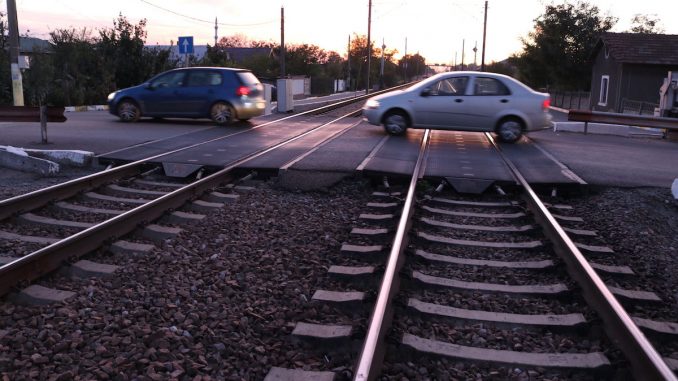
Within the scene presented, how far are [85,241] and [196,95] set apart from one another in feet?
40.3

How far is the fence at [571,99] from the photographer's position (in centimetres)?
4341

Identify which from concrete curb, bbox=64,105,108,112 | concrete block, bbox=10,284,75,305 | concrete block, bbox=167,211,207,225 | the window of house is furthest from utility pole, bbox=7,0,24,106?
the window of house

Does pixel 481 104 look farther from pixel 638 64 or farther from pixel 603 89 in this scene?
pixel 603 89

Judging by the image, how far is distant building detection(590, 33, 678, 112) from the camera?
3409 cm

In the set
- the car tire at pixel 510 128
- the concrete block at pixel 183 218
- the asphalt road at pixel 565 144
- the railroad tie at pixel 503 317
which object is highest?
the car tire at pixel 510 128

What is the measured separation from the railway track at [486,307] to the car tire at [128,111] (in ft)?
41.0

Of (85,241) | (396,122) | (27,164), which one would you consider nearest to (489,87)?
(396,122)

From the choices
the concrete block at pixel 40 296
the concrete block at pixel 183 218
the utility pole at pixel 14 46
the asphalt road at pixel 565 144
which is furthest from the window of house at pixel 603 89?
the concrete block at pixel 40 296

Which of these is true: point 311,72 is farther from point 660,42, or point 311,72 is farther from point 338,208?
point 338,208

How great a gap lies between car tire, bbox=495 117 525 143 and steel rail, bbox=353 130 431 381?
9043mm

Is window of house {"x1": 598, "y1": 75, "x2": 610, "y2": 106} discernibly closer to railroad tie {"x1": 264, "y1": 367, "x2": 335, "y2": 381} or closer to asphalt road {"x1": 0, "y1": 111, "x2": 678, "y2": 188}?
asphalt road {"x1": 0, "y1": 111, "x2": 678, "y2": 188}

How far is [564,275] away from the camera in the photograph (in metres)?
5.70

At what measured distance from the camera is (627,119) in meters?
19.0

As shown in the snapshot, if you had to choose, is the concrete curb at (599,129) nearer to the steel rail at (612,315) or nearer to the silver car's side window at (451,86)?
the silver car's side window at (451,86)
